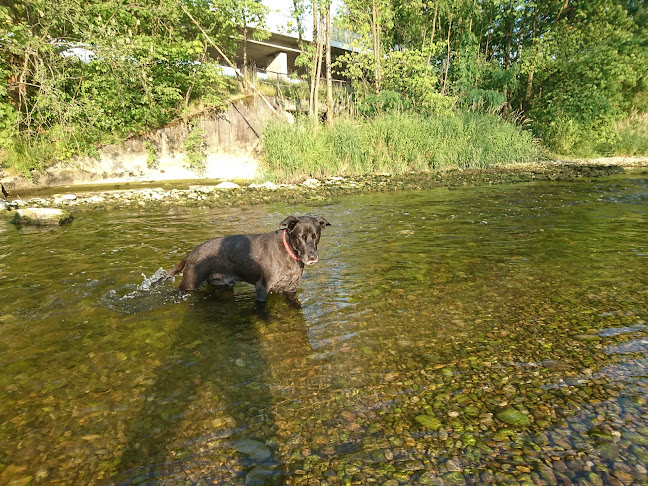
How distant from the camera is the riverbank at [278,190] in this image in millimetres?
14305

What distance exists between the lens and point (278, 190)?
1627cm

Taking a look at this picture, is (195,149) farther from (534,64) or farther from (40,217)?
(534,64)

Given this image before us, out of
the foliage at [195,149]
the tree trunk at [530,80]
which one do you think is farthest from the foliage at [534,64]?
the foliage at [195,149]

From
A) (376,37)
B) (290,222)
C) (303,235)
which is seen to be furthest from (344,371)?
(376,37)

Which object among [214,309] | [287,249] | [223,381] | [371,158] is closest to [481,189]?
[371,158]

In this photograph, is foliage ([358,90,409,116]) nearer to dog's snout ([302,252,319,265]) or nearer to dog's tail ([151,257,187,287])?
dog's tail ([151,257,187,287])

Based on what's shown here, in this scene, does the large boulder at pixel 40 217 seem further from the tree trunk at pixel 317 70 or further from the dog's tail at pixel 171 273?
the tree trunk at pixel 317 70

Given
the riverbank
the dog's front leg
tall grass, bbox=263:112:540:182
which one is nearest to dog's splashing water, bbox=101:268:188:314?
the dog's front leg

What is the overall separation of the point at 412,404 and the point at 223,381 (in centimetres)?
175

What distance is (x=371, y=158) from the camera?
19703 mm

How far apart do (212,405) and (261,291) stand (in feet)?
8.19

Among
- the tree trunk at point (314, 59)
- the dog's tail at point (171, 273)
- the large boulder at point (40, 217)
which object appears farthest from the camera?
the tree trunk at point (314, 59)

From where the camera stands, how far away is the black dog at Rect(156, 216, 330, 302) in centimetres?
556

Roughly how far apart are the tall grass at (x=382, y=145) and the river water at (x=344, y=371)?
1201 cm
